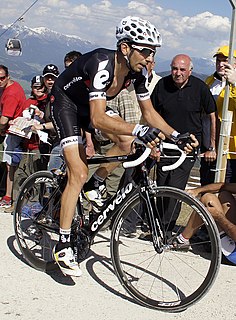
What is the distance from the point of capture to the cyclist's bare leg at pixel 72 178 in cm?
406

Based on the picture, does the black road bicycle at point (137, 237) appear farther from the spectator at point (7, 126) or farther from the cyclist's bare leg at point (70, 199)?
the spectator at point (7, 126)

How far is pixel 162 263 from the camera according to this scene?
4695 millimetres

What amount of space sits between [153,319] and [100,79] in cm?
181

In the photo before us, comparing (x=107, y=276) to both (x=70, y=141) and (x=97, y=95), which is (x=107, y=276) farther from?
(x=97, y=95)

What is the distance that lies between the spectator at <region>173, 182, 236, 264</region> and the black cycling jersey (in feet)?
3.98

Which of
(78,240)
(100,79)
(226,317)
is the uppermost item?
(100,79)

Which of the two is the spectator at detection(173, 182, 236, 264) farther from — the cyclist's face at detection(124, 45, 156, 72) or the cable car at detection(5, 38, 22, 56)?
the cable car at detection(5, 38, 22, 56)

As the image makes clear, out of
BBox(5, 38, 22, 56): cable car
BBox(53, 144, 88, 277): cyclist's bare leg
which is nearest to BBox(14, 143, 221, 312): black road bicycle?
BBox(53, 144, 88, 277): cyclist's bare leg

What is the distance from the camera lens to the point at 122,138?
4.27 metres

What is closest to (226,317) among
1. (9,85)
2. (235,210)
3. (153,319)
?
(153,319)

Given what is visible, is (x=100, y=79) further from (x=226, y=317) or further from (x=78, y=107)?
(x=226, y=317)

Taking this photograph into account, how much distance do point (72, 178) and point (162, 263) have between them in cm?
129

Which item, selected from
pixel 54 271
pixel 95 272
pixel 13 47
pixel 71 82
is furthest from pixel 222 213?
pixel 13 47

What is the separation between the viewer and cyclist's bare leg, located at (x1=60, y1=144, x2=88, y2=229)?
4062 mm
